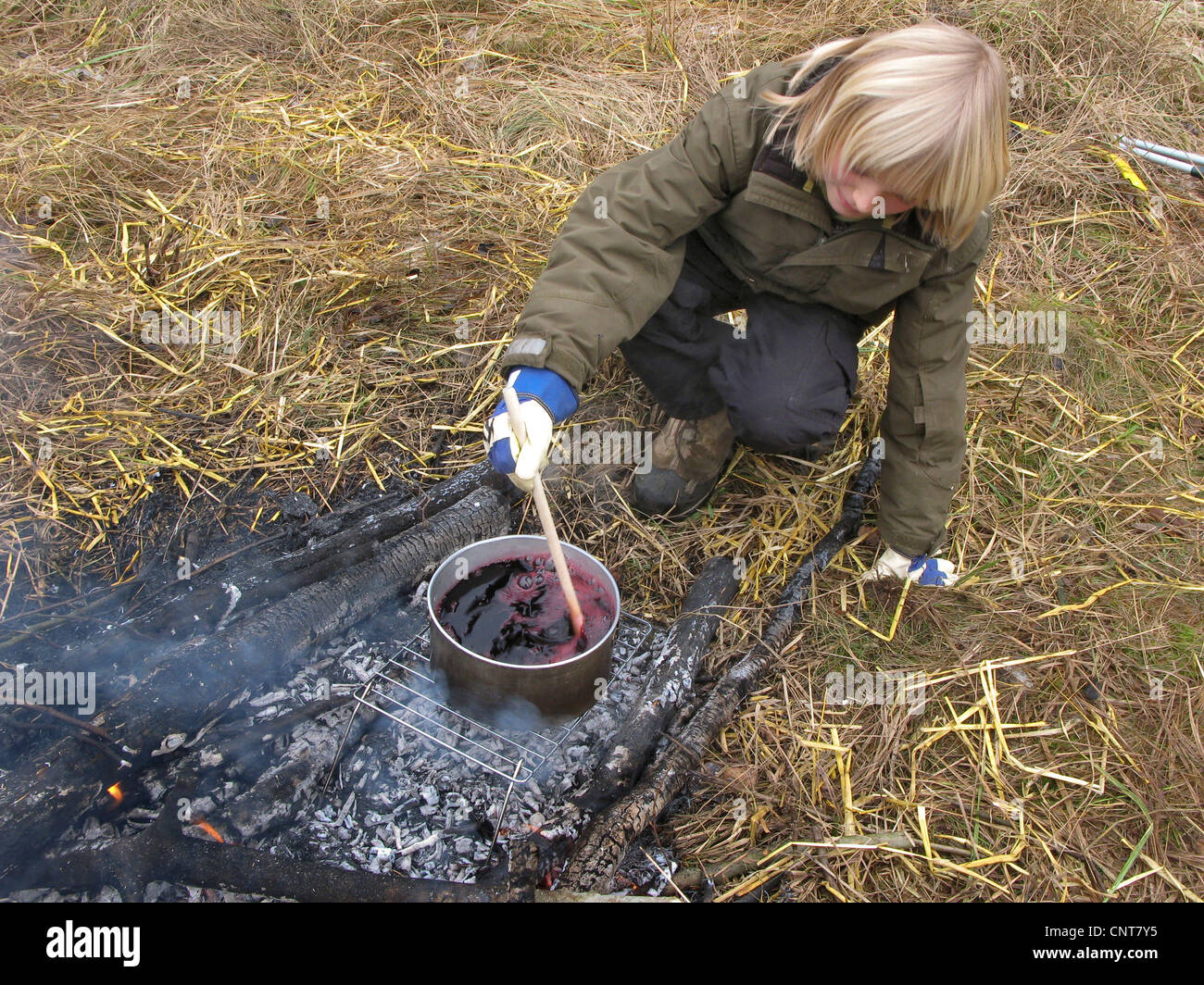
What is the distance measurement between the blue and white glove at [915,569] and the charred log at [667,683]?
477mm

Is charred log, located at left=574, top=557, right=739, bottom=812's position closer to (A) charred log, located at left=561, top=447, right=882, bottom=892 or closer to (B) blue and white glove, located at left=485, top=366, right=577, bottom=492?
(A) charred log, located at left=561, top=447, right=882, bottom=892

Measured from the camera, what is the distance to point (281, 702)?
88.3 inches

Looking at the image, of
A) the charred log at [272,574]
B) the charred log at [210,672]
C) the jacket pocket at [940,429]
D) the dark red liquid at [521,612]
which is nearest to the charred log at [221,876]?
the charred log at [210,672]

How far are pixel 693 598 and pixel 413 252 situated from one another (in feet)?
6.45

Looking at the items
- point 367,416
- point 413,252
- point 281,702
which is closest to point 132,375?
point 367,416

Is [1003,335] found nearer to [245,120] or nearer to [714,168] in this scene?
[714,168]

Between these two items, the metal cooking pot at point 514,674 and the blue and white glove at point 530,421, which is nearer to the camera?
the blue and white glove at point 530,421

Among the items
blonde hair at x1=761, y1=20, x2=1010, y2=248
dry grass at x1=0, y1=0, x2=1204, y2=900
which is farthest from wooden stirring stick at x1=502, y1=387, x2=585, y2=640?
blonde hair at x1=761, y1=20, x2=1010, y2=248

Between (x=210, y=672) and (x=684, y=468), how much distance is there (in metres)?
1.67

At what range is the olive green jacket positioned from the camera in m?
2.21

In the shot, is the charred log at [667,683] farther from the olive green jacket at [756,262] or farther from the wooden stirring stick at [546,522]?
the olive green jacket at [756,262]

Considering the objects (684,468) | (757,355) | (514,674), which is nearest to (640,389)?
(684,468)

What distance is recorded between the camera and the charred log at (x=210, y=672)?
182cm

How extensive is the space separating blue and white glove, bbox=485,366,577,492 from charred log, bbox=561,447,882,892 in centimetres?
85
